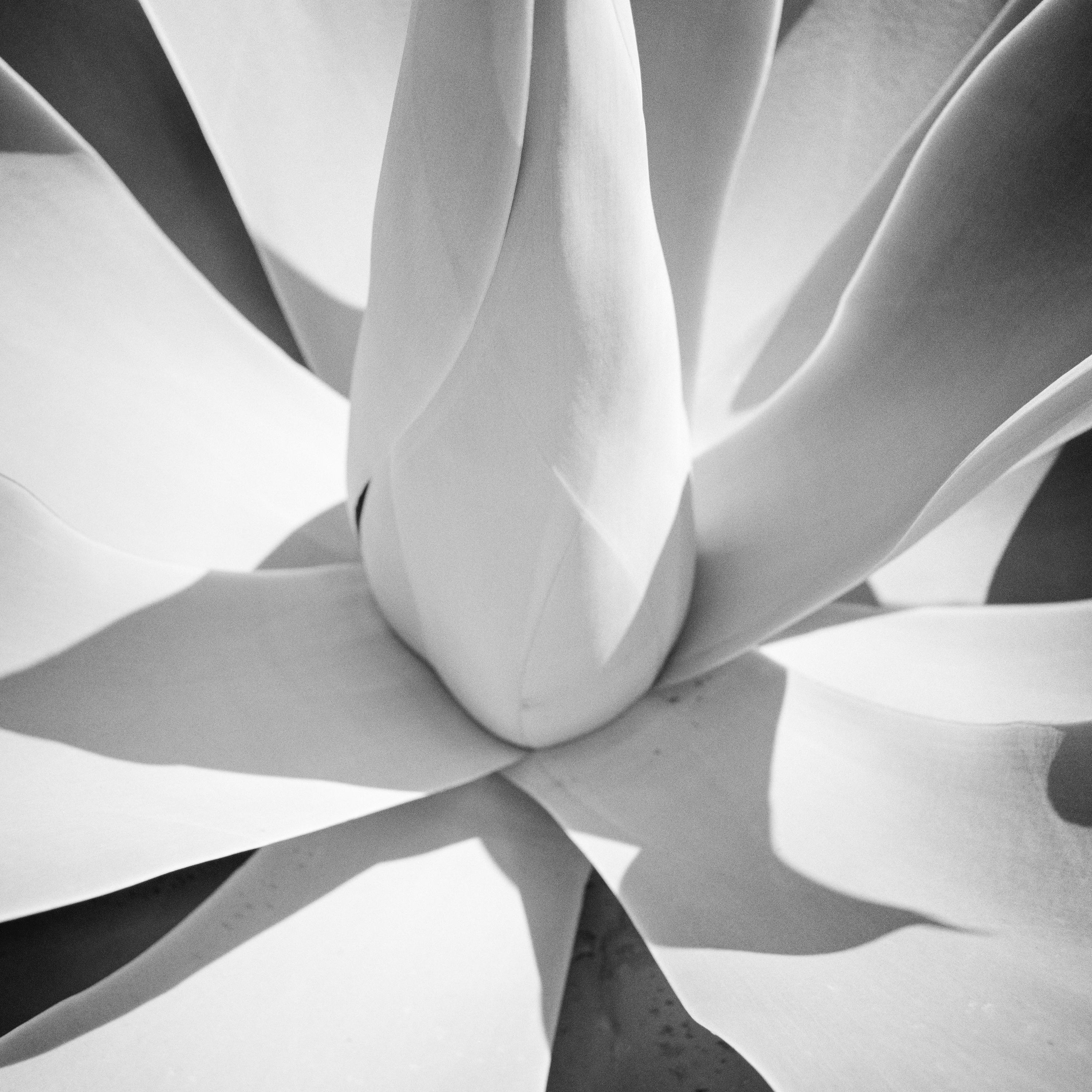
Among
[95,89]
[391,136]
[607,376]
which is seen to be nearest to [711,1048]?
[607,376]

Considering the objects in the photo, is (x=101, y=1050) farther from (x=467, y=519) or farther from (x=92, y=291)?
(x=92, y=291)

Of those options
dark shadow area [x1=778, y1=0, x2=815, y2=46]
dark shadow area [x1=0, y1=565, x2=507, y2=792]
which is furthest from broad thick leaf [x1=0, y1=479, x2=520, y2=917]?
dark shadow area [x1=778, y1=0, x2=815, y2=46]

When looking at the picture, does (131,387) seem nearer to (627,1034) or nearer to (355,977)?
(355,977)

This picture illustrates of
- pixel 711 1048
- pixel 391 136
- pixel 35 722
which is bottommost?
pixel 711 1048

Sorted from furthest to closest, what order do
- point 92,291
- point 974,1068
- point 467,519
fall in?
point 92,291
point 467,519
point 974,1068

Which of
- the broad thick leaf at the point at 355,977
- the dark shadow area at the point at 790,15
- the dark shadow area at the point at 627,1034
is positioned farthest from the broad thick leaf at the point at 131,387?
the dark shadow area at the point at 790,15

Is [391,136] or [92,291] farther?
[92,291]

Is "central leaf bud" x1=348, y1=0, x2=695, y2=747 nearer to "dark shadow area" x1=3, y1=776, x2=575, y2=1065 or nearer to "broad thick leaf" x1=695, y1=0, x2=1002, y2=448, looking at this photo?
"dark shadow area" x1=3, y1=776, x2=575, y2=1065

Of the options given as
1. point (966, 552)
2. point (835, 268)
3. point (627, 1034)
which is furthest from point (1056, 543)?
point (627, 1034)
